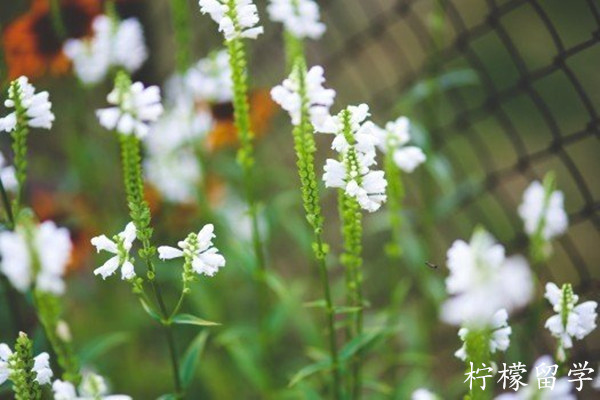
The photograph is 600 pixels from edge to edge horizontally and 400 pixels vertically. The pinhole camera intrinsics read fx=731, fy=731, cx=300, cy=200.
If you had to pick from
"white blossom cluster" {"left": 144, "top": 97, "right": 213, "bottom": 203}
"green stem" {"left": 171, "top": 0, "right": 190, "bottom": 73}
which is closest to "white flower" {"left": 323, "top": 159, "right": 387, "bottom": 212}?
"green stem" {"left": 171, "top": 0, "right": 190, "bottom": 73}

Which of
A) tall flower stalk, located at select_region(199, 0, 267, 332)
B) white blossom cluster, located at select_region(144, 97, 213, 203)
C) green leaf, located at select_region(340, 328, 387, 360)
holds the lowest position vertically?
green leaf, located at select_region(340, 328, 387, 360)

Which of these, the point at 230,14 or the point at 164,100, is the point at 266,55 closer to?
the point at 164,100

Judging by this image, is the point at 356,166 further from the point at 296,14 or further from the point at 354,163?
the point at 296,14

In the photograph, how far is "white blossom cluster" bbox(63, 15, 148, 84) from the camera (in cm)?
163

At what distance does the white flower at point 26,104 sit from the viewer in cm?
98

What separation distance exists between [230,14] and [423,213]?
2.79ft

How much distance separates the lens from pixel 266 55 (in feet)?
8.93

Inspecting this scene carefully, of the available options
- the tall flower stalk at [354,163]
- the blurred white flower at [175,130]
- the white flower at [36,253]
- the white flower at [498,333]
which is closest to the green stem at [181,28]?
the blurred white flower at [175,130]

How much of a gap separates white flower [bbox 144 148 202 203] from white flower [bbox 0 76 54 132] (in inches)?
36.2

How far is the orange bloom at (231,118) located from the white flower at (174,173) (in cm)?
9

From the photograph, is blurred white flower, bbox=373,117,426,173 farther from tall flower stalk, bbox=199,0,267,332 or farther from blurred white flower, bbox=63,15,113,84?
blurred white flower, bbox=63,15,113,84

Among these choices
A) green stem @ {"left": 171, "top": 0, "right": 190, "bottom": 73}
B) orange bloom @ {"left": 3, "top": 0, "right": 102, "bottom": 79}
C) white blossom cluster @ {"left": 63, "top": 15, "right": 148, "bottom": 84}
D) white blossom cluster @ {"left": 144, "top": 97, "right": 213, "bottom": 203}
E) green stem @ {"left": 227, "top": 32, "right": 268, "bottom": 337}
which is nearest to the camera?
green stem @ {"left": 227, "top": 32, "right": 268, "bottom": 337}

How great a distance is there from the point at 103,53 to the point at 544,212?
3.36ft

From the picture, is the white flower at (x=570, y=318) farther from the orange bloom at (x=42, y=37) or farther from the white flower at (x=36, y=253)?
the orange bloom at (x=42, y=37)
